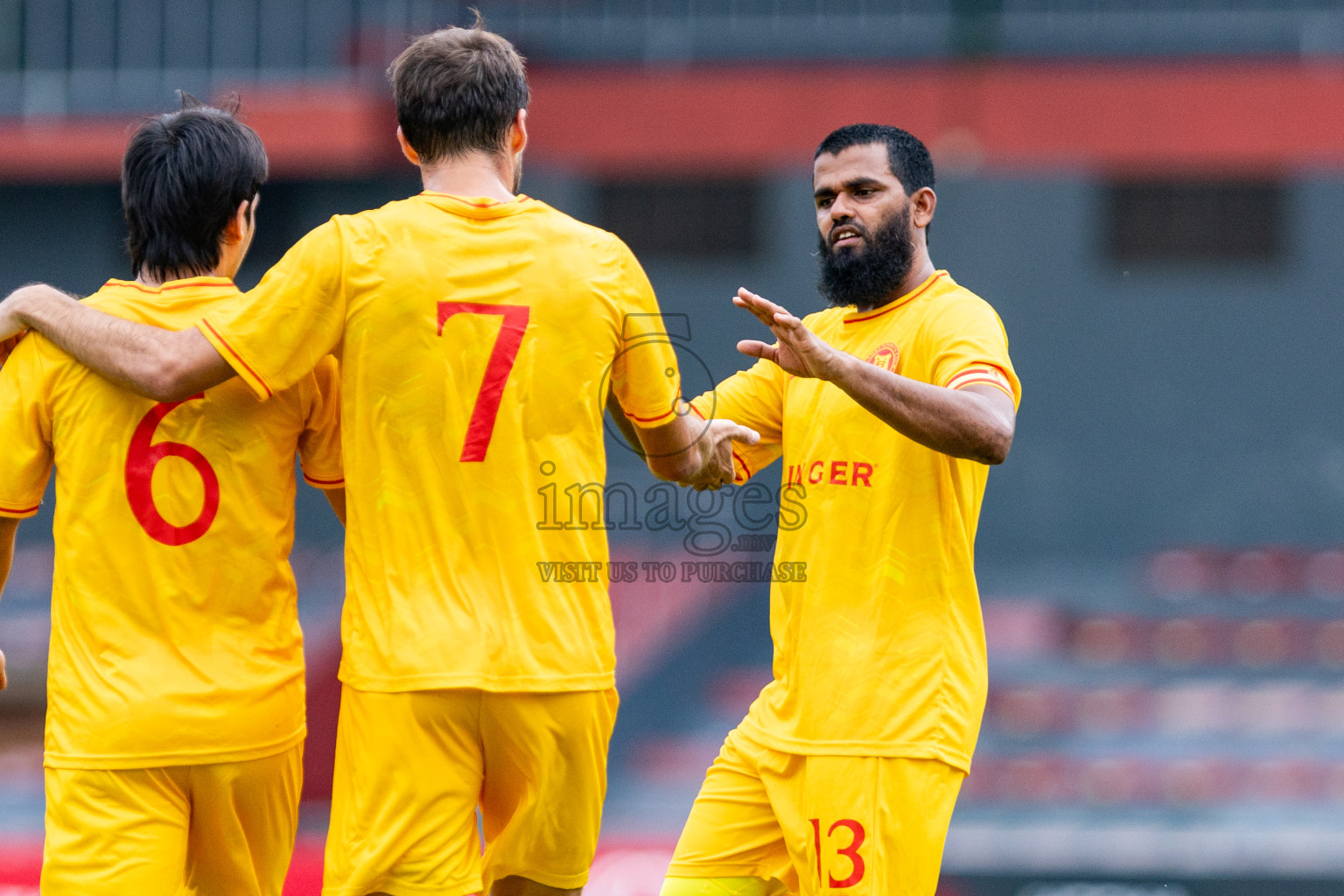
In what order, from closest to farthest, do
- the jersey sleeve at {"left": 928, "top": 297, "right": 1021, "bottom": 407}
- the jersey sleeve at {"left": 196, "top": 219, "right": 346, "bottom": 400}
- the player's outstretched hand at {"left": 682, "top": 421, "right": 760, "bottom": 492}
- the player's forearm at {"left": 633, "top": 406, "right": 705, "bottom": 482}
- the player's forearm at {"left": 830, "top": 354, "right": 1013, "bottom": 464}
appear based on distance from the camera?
the jersey sleeve at {"left": 196, "top": 219, "right": 346, "bottom": 400} < the player's forearm at {"left": 830, "top": 354, "right": 1013, "bottom": 464} < the jersey sleeve at {"left": 928, "top": 297, "right": 1021, "bottom": 407} < the player's forearm at {"left": 633, "top": 406, "right": 705, "bottom": 482} < the player's outstretched hand at {"left": 682, "top": 421, "right": 760, "bottom": 492}

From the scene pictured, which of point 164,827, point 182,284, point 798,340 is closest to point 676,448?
point 798,340

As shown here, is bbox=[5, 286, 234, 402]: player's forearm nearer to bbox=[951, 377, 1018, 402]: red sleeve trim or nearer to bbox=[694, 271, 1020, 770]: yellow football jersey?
bbox=[694, 271, 1020, 770]: yellow football jersey

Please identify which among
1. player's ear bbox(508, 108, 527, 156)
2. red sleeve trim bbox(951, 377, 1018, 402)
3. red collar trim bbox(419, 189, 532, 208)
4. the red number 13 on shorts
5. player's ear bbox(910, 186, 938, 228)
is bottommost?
the red number 13 on shorts

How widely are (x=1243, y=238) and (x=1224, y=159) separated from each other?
62 cm

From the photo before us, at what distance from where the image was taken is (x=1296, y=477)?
11.3 metres

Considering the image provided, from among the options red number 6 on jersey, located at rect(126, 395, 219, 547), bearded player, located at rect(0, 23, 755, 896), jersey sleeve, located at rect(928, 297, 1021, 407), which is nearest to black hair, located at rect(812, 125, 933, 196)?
jersey sleeve, located at rect(928, 297, 1021, 407)

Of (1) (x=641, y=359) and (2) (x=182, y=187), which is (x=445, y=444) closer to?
(1) (x=641, y=359)

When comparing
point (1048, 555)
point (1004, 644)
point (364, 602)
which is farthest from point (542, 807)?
point (1048, 555)

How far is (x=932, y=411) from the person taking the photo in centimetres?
264

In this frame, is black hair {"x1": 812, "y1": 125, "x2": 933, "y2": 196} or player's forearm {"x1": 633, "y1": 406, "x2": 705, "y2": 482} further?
black hair {"x1": 812, "y1": 125, "x2": 933, "y2": 196}

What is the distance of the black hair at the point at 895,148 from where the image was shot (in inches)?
121

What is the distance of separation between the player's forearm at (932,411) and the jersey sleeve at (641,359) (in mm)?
342

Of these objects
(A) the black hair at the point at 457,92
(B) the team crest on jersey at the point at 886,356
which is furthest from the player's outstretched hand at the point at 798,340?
(A) the black hair at the point at 457,92

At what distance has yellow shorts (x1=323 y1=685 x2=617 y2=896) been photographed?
256cm
